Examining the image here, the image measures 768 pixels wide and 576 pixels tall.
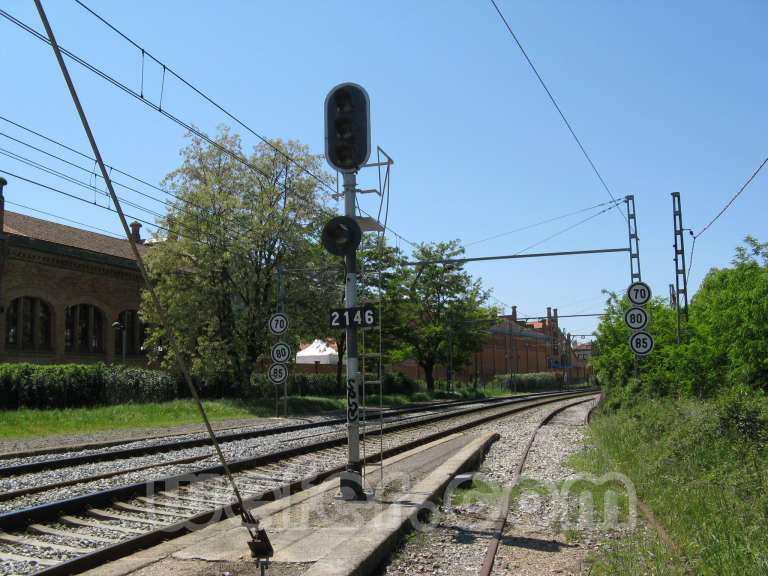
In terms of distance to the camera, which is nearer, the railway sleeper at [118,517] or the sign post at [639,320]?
the railway sleeper at [118,517]

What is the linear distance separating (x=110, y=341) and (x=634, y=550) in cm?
3203

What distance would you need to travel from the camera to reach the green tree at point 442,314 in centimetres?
4688

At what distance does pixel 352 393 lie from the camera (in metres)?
7.84

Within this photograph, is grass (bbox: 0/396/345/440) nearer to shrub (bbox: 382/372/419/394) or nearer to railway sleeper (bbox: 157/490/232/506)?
railway sleeper (bbox: 157/490/232/506)

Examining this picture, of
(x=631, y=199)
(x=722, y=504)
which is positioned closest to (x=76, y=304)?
(x=631, y=199)

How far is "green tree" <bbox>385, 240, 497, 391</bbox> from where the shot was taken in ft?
154

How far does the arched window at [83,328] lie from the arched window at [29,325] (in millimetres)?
895

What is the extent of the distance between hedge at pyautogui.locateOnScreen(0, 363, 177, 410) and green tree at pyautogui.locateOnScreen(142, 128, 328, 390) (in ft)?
7.41

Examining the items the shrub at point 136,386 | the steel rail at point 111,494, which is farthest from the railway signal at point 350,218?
the shrub at point 136,386

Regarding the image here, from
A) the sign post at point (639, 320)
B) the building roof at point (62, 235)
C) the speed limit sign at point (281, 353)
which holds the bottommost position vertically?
the speed limit sign at point (281, 353)

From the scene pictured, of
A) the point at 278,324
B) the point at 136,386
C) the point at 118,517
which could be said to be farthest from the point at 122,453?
the point at 136,386

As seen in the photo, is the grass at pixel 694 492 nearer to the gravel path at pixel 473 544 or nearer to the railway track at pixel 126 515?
the gravel path at pixel 473 544

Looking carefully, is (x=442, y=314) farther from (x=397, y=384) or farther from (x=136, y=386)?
(x=136, y=386)

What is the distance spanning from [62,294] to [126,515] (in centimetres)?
2674
